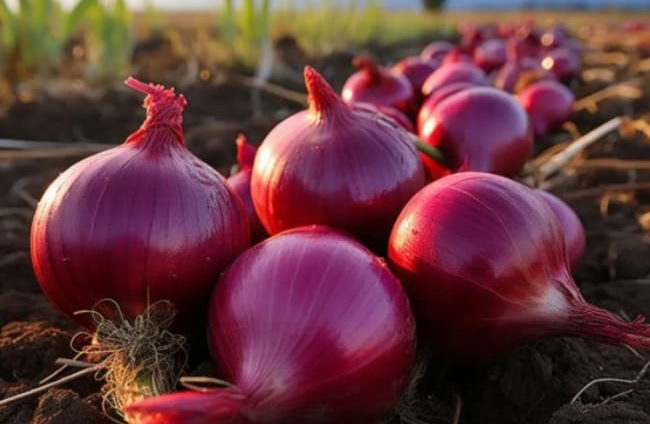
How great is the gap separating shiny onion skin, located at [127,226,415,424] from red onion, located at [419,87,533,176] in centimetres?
83

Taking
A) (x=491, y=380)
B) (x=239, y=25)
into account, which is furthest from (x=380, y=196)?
(x=239, y=25)

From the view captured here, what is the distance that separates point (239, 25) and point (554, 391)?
4.81 metres

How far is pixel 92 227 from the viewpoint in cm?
112

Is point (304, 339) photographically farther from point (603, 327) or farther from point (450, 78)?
point (450, 78)

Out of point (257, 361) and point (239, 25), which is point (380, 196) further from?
point (239, 25)

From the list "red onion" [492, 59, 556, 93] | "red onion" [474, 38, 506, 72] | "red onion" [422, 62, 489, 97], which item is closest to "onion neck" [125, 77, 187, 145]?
"red onion" [422, 62, 489, 97]

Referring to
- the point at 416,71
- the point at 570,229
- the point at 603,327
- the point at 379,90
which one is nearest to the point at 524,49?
the point at 416,71

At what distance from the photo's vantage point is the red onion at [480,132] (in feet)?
6.21

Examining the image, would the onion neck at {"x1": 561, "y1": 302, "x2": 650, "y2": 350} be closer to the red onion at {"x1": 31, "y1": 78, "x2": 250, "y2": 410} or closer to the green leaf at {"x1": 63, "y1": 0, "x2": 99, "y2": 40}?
the red onion at {"x1": 31, "y1": 78, "x2": 250, "y2": 410}

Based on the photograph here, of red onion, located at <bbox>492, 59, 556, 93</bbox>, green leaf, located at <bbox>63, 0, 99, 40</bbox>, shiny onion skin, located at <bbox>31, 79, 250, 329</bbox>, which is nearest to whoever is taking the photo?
shiny onion skin, located at <bbox>31, 79, 250, 329</bbox>

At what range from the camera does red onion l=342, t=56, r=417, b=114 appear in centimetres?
251

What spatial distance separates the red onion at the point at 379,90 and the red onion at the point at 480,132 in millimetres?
475

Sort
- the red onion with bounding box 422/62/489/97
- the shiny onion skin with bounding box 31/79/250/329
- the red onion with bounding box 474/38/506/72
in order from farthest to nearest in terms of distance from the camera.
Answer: the red onion with bounding box 474/38/506/72 → the red onion with bounding box 422/62/489/97 → the shiny onion skin with bounding box 31/79/250/329

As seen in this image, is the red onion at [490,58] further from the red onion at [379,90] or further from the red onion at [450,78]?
the red onion at [379,90]
